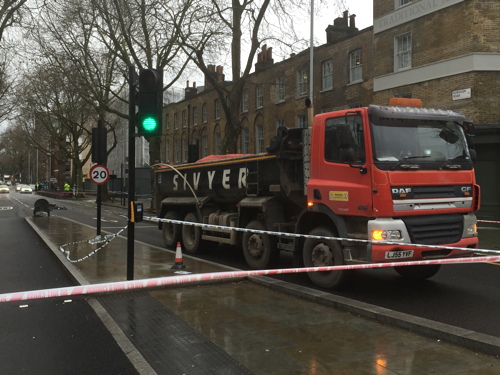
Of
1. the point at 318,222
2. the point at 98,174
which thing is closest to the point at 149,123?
the point at 318,222

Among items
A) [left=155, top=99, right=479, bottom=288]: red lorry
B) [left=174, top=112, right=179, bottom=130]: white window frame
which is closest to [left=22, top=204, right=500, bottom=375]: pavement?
[left=155, top=99, right=479, bottom=288]: red lorry

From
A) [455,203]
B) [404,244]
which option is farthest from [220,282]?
[455,203]

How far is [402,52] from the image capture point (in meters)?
20.4

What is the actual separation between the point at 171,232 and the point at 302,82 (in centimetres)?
1889

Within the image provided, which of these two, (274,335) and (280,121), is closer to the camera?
(274,335)

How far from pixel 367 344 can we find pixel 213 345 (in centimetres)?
157

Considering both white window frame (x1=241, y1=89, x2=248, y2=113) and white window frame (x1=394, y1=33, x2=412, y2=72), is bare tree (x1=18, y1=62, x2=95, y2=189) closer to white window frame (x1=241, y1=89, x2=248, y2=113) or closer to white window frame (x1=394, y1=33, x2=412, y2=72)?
white window frame (x1=241, y1=89, x2=248, y2=113)

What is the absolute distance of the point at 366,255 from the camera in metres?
6.24

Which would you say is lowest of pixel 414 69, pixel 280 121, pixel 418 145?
pixel 418 145

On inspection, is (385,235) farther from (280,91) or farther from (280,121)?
(280,91)

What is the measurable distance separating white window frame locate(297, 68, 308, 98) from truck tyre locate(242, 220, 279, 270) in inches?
805

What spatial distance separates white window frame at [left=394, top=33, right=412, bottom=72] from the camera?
20.1 metres

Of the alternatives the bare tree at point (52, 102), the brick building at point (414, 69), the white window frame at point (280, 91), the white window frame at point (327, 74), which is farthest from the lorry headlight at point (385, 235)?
the bare tree at point (52, 102)

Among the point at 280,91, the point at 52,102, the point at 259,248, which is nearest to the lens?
the point at 259,248
